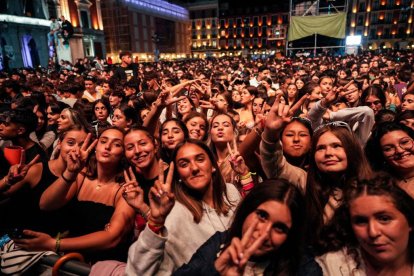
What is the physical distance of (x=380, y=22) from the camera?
6200 centimetres

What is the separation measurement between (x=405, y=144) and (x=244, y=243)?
2030 millimetres

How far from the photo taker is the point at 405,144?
252cm

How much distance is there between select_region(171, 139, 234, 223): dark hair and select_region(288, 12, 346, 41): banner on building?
50.2ft

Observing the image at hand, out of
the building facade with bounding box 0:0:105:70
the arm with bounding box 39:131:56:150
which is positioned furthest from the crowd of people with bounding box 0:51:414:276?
the building facade with bounding box 0:0:105:70

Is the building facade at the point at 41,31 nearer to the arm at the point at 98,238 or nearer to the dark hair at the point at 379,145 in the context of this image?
the arm at the point at 98,238

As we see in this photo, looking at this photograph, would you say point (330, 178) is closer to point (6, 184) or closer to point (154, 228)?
point (154, 228)

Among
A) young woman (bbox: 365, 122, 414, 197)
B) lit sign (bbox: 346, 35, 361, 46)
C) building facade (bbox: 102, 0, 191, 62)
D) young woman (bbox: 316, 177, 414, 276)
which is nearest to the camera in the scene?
young woman (bbox: 316, 177, 414, 276)

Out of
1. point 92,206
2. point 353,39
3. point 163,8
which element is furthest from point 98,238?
point 163,8

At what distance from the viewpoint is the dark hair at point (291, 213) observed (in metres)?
1.61

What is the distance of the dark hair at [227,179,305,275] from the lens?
5.27 ft

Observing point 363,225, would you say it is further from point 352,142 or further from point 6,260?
point 6,260

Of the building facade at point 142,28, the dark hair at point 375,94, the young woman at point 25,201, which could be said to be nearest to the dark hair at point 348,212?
the young woman at point 25,201

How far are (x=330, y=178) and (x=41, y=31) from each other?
Result: 125 ft

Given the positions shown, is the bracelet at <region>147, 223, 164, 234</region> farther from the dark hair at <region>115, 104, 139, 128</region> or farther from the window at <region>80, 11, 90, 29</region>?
the window at <region>80, 11, 90, 29</region>
